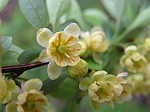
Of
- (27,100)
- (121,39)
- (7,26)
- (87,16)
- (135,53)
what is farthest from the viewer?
(7,26)

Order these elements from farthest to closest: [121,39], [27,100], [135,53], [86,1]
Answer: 1. [86,1]
2. [121,39]
3. [135,53]
4. [27,100]

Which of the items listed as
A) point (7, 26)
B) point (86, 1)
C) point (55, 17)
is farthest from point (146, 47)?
point (7, 26)

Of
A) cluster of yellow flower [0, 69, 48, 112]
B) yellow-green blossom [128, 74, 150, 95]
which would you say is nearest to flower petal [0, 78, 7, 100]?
cluster of yellow flower [0, 69, 48, 112]

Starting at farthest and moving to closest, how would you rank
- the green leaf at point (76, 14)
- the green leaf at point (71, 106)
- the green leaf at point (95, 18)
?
the green leaf at point (95, 18), the green leaf at point (76, 14), the green leaf at point (71, 106)

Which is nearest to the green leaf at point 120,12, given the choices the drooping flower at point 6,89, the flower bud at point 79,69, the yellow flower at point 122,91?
the yellow flower at point 122,91

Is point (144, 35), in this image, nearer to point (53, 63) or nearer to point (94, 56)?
point (94, 56)

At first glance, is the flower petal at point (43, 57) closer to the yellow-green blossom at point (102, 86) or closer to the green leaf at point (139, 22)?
the yellow-green blossom at point (102, 86)

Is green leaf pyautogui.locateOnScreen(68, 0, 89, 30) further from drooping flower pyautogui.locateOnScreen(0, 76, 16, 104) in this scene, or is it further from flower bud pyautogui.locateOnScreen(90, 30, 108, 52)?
drooping flower pyautogui.locateOnScreen(0, 76, 16, 104)
